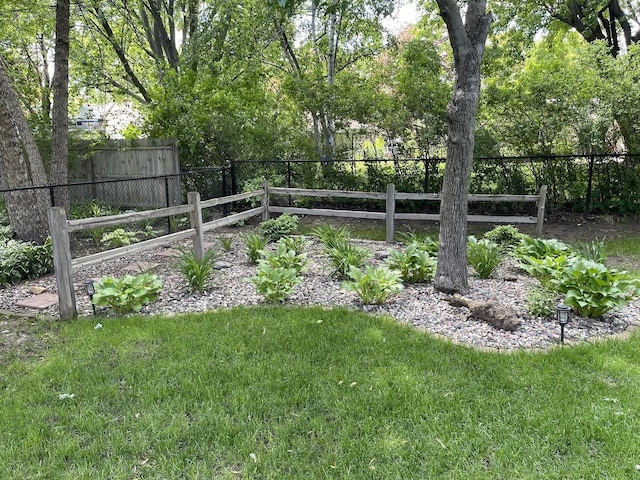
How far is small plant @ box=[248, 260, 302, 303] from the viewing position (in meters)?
4.36

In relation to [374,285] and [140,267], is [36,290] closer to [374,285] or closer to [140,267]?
[140,267]

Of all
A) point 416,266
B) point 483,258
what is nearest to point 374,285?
point 416,266

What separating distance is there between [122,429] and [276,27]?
976 cm

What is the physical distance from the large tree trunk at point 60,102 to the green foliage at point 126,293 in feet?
11.1

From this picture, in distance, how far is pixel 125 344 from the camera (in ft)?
11.5

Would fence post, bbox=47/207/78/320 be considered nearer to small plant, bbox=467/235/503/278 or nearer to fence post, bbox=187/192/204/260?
fence post, bbox=187/192/204/260

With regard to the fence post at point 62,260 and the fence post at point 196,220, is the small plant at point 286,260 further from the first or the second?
the fence post at point 62,260

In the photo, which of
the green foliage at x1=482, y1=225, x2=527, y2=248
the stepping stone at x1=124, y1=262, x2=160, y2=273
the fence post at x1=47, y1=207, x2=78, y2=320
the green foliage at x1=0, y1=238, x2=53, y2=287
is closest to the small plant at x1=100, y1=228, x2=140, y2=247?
the stepping stone at x1=124, y1=262, x2=160, y2=273

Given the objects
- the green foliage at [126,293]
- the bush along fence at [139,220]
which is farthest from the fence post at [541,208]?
the green foliage at [126,293]

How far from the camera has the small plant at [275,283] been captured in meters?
4.36

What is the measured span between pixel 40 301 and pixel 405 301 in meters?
3.48

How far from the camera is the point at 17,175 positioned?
6.24 m

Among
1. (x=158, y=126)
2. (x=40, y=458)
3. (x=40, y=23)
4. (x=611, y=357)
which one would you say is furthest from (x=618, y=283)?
(x=40, y=23)

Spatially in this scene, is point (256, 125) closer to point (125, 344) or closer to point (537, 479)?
point (125, 344)
